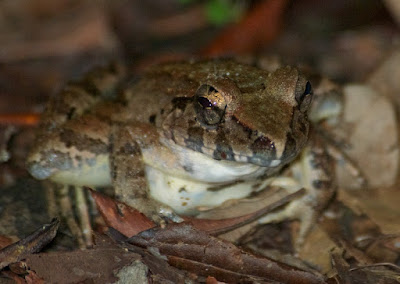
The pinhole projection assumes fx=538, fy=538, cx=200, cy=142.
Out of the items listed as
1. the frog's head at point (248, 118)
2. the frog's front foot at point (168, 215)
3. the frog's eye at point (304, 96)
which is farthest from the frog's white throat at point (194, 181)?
the frog's eye at point (304, 96)

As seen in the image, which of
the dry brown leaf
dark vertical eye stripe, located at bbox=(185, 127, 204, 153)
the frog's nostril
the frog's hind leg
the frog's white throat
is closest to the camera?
the frog's nostril

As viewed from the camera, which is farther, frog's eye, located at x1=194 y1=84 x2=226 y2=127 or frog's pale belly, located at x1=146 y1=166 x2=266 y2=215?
frog's pale belly, located at x1=146 y1=166 x2=266 y2=215

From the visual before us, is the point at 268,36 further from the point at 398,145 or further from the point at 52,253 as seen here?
the point at 52,253

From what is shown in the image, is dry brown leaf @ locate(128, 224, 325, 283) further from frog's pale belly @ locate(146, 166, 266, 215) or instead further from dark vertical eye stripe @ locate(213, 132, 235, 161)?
frog's pale belly @ locate(146, 166, 266, 215)

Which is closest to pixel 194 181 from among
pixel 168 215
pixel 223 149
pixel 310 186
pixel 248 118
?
pixel 168 215

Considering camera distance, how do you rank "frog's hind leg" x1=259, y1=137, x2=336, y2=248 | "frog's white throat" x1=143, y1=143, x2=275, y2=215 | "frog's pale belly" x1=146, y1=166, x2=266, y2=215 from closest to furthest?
1. "frog's white throat" x1=143, y1=143, x2=275, y2=215
2. "frog's pale belly" x1=146, y1=166, x2=266, y2=215
3. "frog's hind leg" x1=259, y1=137, x2=336, y2=248

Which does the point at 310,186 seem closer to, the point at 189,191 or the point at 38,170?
the point at 189,191

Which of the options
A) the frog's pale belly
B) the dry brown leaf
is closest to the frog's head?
the frog's pale belly
